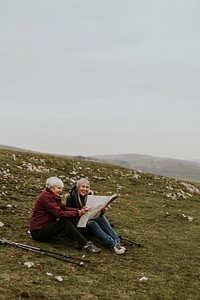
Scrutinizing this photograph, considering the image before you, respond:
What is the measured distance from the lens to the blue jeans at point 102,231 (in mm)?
13477

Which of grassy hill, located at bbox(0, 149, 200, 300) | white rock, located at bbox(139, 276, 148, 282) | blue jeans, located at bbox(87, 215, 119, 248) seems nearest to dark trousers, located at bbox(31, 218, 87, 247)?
grassy hill, located at bbox(0, 149, 200, 300)

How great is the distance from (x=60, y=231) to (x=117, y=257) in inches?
84.3

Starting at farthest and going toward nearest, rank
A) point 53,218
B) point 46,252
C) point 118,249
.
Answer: point 53,218
point 118,249
point 46,252

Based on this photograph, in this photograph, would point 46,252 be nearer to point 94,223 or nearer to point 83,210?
point 83,210

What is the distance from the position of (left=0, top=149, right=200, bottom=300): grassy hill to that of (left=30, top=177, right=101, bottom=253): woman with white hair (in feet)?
1.12

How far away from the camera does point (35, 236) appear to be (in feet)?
43.9

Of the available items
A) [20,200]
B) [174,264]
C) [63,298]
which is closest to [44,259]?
[63,298]

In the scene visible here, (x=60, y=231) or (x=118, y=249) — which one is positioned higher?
(x=60, y=231)

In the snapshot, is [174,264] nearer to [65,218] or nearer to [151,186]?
[65,218]

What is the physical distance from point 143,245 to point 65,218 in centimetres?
369

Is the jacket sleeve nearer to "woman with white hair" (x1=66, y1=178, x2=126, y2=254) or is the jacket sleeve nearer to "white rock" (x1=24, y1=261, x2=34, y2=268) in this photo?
"woman with white hair" (x1=66, y1=178, x2=126, y2=254)

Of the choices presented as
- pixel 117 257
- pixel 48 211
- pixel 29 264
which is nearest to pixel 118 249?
pixel 117 257

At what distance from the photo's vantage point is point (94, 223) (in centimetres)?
1368

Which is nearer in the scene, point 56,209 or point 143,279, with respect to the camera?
point 143,279
